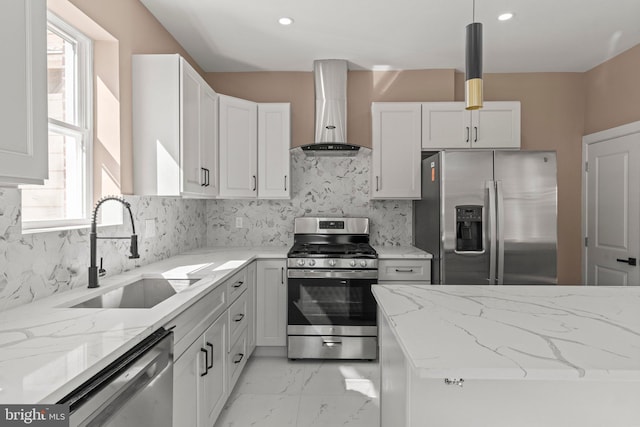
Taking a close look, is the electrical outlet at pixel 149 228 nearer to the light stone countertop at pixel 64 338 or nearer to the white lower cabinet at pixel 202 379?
the light stone countertop at pixel 64 338

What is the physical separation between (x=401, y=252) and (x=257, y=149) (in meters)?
1.62

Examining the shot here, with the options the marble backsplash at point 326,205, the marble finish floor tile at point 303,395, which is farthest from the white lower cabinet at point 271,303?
the marble backsplash at point 326,205

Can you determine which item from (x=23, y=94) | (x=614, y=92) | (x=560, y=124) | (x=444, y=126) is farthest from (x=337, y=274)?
(x=614, y=92)

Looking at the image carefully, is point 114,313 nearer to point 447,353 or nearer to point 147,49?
point 447,353

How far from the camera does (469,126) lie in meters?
3.29

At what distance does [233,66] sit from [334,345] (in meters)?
2.75

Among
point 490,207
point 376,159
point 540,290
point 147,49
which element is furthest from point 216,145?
point 540,290

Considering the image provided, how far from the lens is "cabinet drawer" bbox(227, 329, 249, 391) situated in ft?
7.63

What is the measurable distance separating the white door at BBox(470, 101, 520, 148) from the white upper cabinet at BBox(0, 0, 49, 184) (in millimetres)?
3150

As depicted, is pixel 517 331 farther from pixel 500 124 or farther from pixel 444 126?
pixel 500 124

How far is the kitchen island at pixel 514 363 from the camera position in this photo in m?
0.91

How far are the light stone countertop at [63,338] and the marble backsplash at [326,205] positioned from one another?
1803 mm

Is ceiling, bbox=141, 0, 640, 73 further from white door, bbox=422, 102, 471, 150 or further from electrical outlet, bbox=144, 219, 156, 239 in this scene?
electrical outlet, bbox=144, 219, 156, 239

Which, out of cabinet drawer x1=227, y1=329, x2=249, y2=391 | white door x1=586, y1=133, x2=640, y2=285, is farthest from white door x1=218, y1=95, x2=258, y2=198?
white door x1=586, y1=133, x2=640, y2=285
